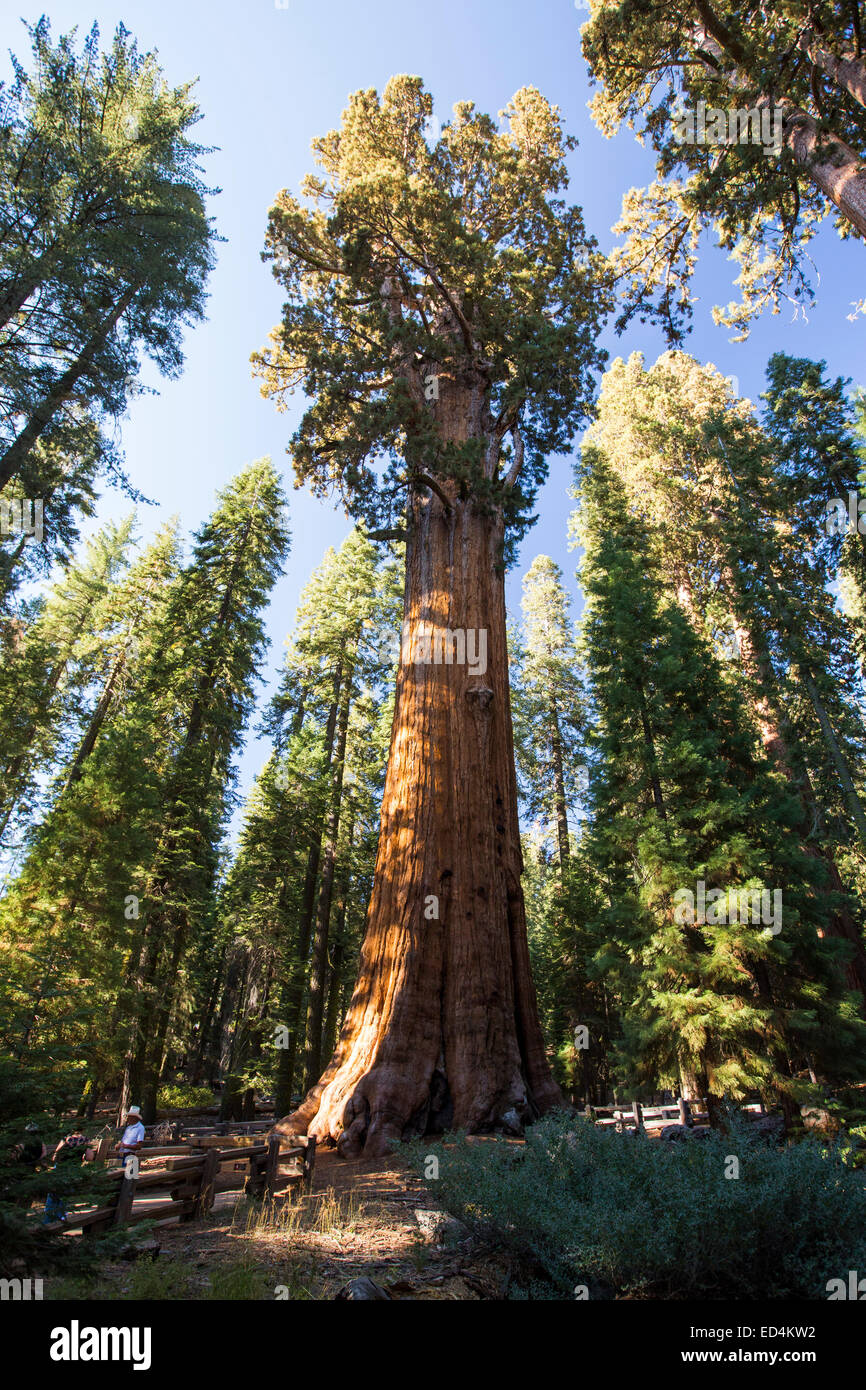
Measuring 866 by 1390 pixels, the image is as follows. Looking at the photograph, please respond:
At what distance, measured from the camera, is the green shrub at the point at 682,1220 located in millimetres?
2857

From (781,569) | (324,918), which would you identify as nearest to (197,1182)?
(324,918)

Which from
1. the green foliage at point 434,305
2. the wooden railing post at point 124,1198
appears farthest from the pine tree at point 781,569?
the wooden railing post at point 124,1198

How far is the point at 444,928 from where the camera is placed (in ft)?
25.5

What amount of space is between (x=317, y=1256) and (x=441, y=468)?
9.16 metres

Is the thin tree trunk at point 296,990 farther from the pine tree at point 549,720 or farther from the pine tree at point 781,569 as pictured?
the pine tree at point 781,569

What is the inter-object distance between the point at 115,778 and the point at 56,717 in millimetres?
7950

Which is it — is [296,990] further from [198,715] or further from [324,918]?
[198,715]

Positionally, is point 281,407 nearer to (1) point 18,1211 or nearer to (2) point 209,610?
(2) point 209,610

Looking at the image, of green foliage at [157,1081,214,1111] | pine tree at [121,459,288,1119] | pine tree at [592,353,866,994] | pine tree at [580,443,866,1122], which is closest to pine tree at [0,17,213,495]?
Result: pine tree at [121,459,288,1119]

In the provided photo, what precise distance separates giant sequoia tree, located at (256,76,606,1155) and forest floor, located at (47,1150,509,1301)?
143 centimetres

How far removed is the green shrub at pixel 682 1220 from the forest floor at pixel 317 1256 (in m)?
0.31

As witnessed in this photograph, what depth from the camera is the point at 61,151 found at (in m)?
10.7
